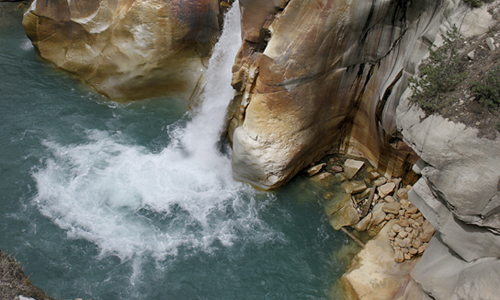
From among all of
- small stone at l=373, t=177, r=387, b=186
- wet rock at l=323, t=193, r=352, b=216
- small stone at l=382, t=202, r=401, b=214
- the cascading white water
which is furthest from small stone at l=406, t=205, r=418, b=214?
the cascading white water

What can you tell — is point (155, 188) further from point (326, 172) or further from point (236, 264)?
point (326, 172)

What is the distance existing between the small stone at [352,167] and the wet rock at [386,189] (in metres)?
0.89

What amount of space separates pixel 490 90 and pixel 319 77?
13.5 feet

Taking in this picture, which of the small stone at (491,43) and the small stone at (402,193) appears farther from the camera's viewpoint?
the small stone at (402,193)

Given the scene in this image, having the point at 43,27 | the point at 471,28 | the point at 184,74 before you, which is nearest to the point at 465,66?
the point at 471,28

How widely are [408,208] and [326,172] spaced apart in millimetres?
2481

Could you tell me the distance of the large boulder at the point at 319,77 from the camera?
9516mm

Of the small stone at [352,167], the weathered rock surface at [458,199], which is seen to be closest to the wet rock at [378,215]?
the small stone at [352,167]

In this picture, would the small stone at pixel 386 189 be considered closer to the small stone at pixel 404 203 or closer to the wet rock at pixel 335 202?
the small stone at pixel 404 203

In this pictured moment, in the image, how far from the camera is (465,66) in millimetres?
7684

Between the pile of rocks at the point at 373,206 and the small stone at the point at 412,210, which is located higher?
the small stone at the point at 412,210

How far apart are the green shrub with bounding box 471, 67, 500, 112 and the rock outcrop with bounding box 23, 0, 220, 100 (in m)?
8.41

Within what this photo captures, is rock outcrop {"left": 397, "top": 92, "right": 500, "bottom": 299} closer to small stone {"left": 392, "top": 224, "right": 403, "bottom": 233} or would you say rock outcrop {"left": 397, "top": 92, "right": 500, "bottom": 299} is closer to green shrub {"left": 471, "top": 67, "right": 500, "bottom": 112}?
green shrub {"left": 471, "top": 67, "right": 500, "bottom": 112}

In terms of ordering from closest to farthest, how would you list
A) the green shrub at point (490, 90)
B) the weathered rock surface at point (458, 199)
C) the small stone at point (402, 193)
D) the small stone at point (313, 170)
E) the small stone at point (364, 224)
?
the weathered rock surface at point (458, 199)
the green shrub at point (490, 90)
the small stone at point (364, 224)
the small stone at point (402, 193)
the small stone at point (313, 170)
